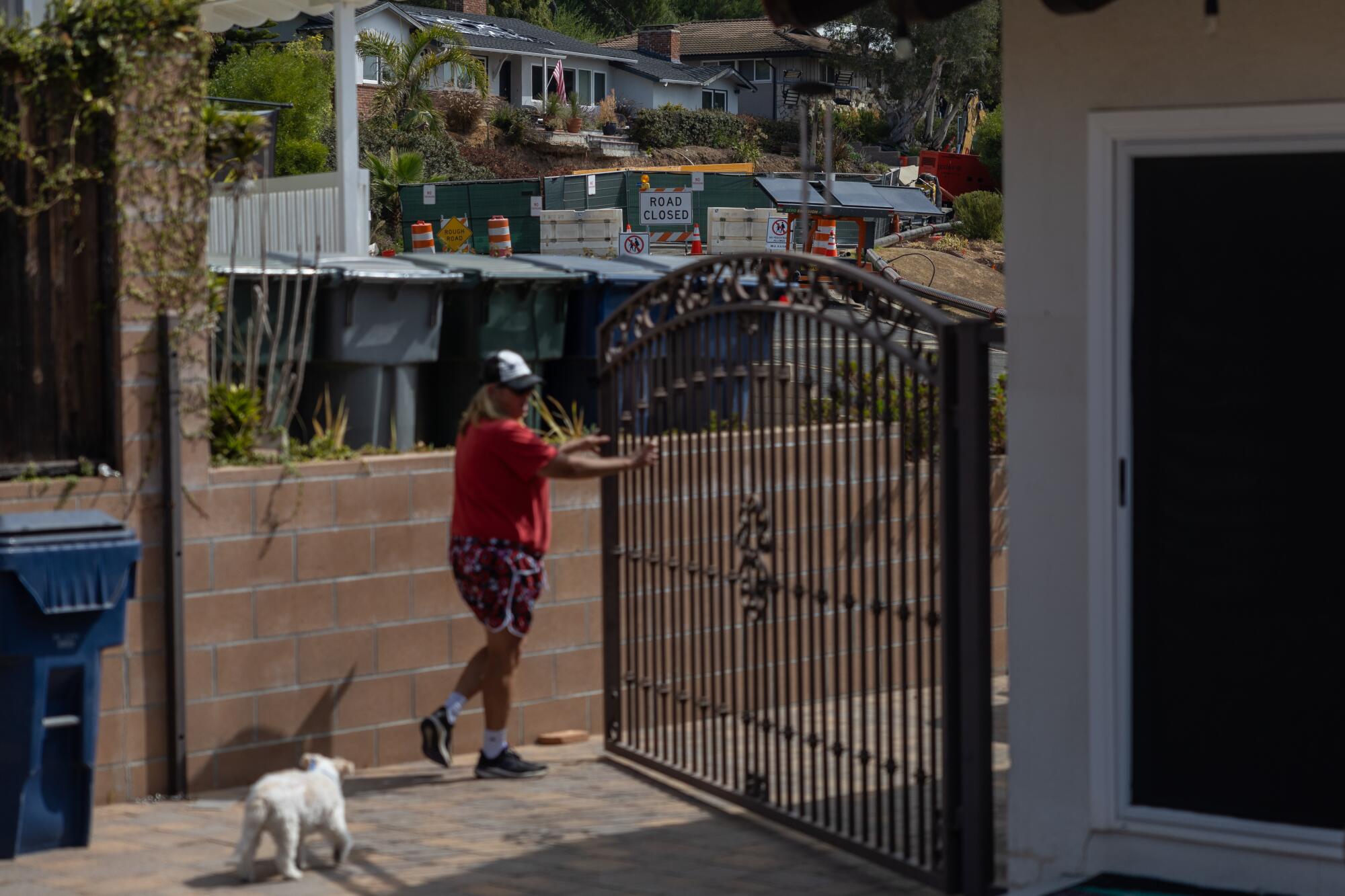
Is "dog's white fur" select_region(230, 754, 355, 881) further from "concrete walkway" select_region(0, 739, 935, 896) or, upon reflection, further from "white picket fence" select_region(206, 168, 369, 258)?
"white picket fence" select_region(206, 168, 369, 258)

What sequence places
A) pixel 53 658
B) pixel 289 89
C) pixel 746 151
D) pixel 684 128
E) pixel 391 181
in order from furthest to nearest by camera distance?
pixel 684 128
pixel 746 151
pixel 289 89
pixel 391 181
pixel 53 658

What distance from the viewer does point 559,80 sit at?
206ft

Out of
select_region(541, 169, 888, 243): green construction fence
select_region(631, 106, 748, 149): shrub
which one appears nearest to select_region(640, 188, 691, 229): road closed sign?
select_region(541, 169, 888, 243): green construction fence

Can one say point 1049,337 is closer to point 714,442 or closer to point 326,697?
point 714,442

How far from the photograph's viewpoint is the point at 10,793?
5.62 metres

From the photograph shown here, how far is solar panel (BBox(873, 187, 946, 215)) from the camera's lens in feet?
127

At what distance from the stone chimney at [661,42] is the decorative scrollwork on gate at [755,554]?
72.3 metres

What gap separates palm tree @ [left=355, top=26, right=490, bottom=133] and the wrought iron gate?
44744 mm

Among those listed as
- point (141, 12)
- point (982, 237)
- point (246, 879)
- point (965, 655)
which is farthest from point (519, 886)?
point (982, 237)

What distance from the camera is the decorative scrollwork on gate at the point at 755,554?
6.26m

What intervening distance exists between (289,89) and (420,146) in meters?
7.40

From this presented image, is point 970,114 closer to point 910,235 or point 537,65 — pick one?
point 537,65

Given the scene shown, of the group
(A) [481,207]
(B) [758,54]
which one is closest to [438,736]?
(A) [481,207]

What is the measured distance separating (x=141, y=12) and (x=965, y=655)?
409 cm
